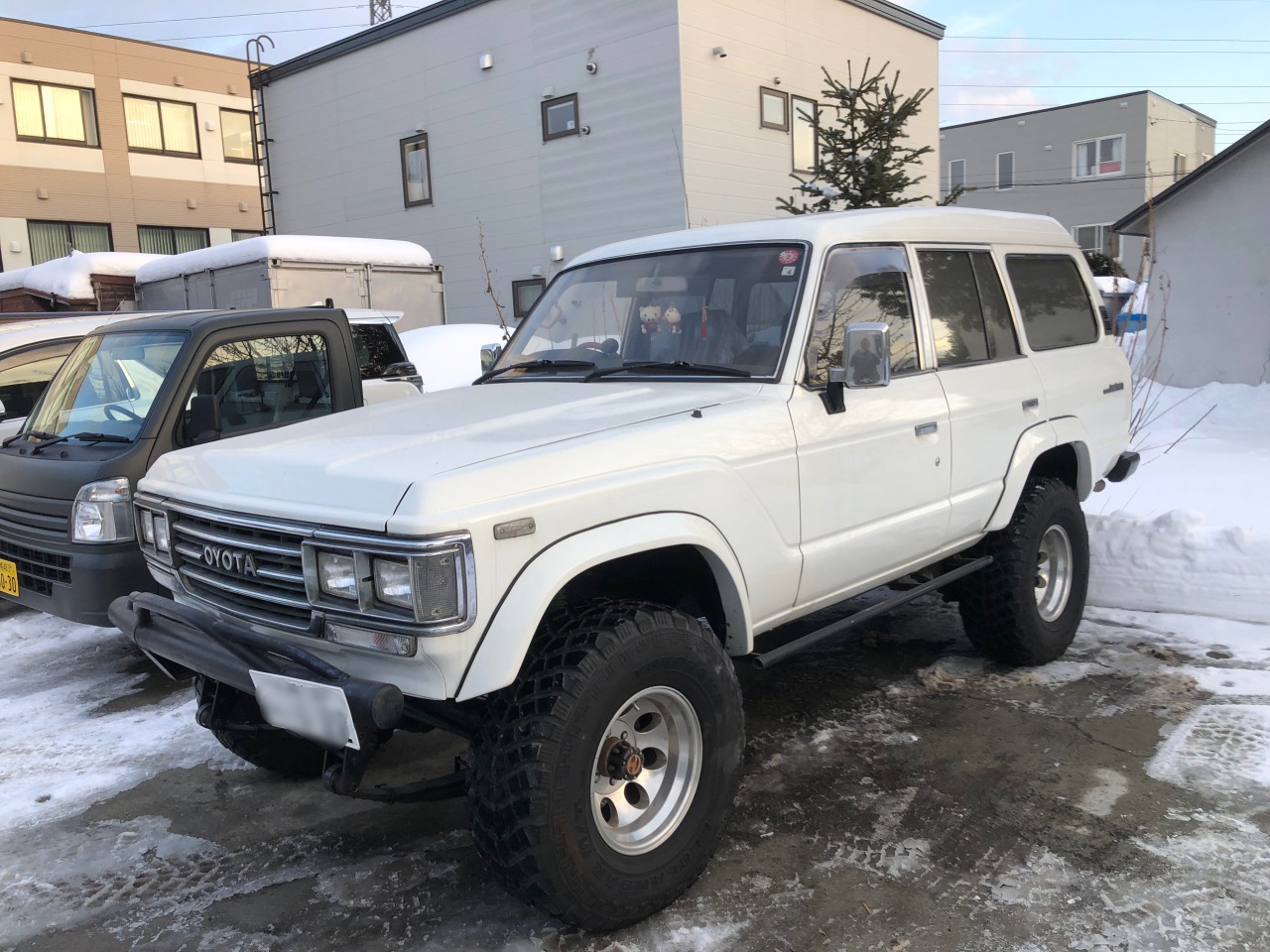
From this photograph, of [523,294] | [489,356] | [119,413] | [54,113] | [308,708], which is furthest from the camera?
[54,113]

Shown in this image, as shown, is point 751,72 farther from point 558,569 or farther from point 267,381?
point 558,569

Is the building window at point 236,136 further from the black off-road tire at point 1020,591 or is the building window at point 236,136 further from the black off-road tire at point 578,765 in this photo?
the black off-road tire at point 578,765

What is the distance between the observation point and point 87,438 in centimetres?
500

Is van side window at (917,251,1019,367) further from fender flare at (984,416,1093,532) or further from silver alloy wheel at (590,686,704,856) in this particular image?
silver alloy wheel at (590,686,704,856)

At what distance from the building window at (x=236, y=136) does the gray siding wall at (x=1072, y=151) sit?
2187cm

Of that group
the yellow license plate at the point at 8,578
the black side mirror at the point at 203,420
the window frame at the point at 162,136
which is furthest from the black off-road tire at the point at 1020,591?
the window frame at the point at 162,136

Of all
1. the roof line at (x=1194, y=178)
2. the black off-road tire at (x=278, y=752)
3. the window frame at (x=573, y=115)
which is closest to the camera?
the black off-road tire at (x=278, y=752)

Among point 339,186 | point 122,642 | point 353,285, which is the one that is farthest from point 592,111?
point 122,642

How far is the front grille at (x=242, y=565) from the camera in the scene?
274cm

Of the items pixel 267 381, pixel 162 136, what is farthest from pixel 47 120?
pixel 267 381

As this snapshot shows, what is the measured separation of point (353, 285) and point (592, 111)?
563cm

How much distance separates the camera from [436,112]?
18.2m

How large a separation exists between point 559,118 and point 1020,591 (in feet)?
45.5

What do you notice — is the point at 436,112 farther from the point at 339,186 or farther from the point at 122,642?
the point at 122,642
